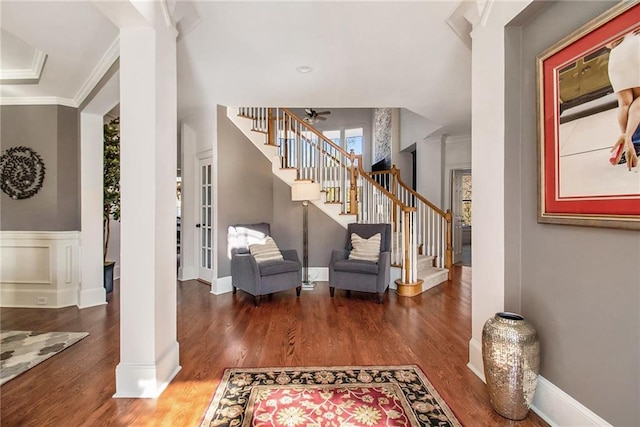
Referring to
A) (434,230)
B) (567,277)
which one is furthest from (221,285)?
(567,277)

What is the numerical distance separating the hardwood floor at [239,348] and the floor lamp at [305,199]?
524 millimetres

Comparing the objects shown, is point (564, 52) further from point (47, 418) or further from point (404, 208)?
point (47, 418)

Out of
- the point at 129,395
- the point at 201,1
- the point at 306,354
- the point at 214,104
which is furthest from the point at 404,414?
the point at 214,104

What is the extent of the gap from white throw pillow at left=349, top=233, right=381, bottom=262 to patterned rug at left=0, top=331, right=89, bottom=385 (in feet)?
10.5

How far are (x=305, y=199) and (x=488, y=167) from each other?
2670 mm

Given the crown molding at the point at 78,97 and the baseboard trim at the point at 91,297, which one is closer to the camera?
the crown molding at the point at 78,97

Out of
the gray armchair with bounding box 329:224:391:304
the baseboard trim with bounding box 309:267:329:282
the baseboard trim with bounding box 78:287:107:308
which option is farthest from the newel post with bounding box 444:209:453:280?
the baseboard trim with bounding box 78:287:107:308

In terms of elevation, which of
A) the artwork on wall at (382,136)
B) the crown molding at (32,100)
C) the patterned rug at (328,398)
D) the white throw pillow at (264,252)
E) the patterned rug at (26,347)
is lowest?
the patterned rug at (328,398)

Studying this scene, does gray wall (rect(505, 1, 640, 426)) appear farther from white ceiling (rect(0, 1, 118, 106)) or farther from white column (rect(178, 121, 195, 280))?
white column (rect(178, 121, 195, 280))

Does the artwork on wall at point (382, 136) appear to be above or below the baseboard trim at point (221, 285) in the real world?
above

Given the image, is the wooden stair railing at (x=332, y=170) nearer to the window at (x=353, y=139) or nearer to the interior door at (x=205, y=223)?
the interior door at (x=205, y=223)

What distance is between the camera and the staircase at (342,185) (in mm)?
4797

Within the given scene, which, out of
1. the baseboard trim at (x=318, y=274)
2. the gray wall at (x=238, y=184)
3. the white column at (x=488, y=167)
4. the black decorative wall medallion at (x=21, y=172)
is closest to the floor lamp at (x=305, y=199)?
the baseboard trim at (x=318, y=274)

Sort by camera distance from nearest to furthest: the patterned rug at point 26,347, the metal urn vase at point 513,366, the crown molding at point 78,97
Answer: the metal urn vase at point 513,366, the patterned rug at point 26,347, the crown molding at point 78,97
